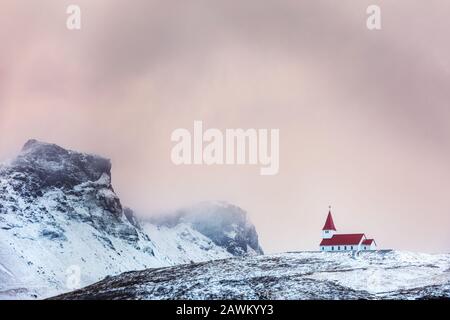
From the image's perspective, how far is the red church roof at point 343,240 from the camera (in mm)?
80000

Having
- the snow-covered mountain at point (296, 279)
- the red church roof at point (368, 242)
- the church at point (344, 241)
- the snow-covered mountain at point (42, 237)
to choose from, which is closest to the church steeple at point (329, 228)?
the church at point (344, 241)

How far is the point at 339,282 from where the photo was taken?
2199 inches

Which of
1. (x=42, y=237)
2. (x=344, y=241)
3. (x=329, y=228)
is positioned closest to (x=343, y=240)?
(x=344, y=241)

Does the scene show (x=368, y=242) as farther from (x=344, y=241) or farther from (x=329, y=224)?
(x=329, y=224)

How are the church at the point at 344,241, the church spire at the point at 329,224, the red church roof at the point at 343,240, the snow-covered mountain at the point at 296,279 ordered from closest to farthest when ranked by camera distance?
1. the snow-covered mountain at the point at 296,279
2. the church spire at the point at 329,224
3. the church at the point at 344,241
4. the red church roof at the point at 343,240

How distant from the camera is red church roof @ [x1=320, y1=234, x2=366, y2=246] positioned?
80.0 metres

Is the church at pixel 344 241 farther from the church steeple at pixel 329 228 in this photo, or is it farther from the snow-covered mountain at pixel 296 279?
the snow-covered mountain at pixel 296 279

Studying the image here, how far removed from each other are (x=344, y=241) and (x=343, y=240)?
0.92ft

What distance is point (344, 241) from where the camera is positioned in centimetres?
8194

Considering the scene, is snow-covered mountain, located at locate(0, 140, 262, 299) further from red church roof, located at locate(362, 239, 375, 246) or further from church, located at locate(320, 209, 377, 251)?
red church roof, located at locate(362, 239, 375, 246)

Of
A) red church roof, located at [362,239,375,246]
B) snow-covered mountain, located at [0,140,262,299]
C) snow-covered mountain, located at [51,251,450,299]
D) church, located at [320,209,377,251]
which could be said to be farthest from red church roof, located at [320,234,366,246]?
snow-covered mountain, located at [0,140,262,299]
